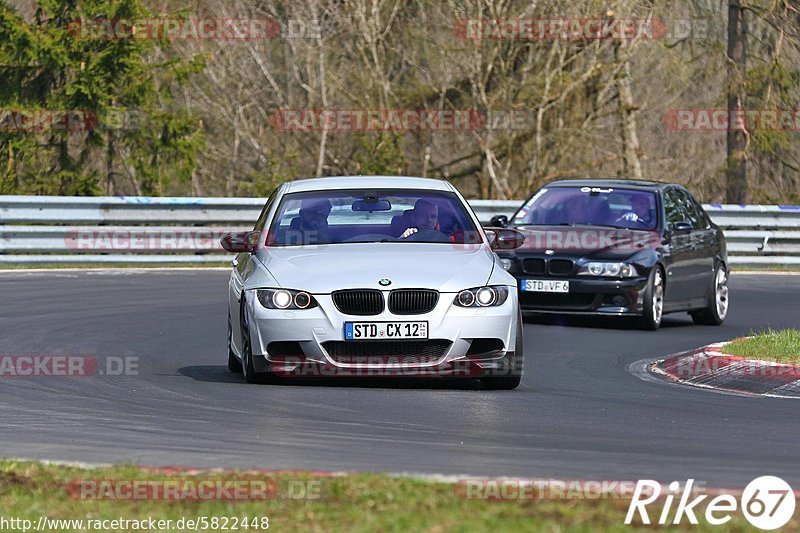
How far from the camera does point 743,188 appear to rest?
35750mm

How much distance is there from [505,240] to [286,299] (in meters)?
2.09

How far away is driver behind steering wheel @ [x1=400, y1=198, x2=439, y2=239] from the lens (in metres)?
11.5

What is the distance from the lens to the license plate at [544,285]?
16.1 meters

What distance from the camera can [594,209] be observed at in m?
17.1

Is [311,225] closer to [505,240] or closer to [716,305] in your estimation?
[505,240]

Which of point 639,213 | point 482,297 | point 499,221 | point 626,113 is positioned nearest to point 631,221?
point 639,213

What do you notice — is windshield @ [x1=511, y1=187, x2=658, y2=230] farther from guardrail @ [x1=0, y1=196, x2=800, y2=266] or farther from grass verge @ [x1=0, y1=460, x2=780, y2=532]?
grass verge @ [x1=0, y1=460, x2=780, y2=532]

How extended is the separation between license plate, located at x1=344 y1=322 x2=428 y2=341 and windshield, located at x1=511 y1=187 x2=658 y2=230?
22.3 ft

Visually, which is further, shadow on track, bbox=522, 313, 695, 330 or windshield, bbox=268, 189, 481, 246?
shadow on track, bbox=522, 313, 695, 330

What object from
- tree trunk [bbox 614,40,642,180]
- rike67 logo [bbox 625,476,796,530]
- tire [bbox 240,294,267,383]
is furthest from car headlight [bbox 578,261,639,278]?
tree trunk [bbox 614,40,642,180]

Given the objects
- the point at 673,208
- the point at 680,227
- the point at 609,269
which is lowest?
the point at 609,269

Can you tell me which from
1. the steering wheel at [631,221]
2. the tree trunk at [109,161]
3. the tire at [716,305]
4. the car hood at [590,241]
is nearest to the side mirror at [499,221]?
the car hood at [590,241]

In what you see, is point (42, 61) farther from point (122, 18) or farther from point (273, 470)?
point (273, 470)

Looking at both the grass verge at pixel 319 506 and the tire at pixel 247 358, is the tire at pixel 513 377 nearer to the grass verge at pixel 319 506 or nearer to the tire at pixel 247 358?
the tire at pixel 247 358
